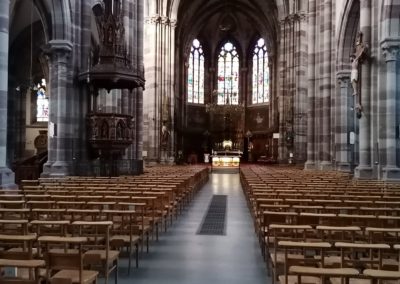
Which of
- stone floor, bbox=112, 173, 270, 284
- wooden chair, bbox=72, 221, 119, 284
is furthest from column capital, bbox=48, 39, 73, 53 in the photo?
wooden chair, bbox=72, 221, 119, 284

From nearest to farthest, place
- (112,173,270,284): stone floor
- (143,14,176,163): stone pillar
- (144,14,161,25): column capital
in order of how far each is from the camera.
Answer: (112,173,270,284): stone floor
(143,14,176,163): stone pillar
(144,14,161,25): column capital

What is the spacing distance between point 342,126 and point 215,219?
16.1 meters

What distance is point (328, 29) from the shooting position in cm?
3081

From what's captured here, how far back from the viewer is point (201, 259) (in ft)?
27.4

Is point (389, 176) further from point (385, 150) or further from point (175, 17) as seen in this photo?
point (175, 17)

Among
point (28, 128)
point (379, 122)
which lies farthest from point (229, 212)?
point (28, 128)

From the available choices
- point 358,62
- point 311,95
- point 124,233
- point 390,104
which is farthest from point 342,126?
point 124,233

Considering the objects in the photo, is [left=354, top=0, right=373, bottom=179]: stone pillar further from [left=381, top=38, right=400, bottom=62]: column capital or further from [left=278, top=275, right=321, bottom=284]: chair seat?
[left=278, top=275, right=321, bottom=284]: chair seat

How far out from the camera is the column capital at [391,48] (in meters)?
18.9

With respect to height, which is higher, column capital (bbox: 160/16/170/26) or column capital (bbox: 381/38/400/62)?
column capital (bbox: 160/16/170/26)

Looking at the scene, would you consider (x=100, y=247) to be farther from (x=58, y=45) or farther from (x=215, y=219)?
(x=58, y=45)

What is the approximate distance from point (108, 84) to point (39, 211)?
14.3 meters

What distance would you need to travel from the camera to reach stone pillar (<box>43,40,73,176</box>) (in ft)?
67.1

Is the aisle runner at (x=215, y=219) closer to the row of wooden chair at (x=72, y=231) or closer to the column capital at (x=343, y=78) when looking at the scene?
the row of wooden chair at (x=72, y=231)
